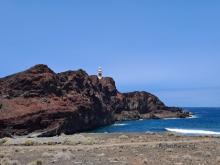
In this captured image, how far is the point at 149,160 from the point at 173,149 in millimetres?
7383

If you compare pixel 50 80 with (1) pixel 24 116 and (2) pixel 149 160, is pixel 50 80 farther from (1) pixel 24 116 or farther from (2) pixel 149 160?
(2) pixel 149 160

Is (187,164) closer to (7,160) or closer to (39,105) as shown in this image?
(7,160)

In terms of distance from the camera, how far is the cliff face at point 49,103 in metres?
67.8

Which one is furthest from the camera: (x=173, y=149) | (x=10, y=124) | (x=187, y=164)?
(x=10, y=124)

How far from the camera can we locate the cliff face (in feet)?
222

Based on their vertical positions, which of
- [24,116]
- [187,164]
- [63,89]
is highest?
[63,89]

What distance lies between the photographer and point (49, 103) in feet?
243

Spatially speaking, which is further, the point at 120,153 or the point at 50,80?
the point at 50,80

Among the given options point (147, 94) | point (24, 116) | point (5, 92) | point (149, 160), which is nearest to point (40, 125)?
point (24, 116)

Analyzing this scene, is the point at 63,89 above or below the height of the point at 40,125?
above

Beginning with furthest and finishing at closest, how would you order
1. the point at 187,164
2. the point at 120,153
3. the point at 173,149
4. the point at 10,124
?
1. the point at 10,124
2. the point at 173,149
3. the point at 120,153
4. the point at 187,164

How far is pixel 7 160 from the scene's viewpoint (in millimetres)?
29750

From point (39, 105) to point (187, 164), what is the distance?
154ft

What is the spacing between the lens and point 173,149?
36344 millimetres
